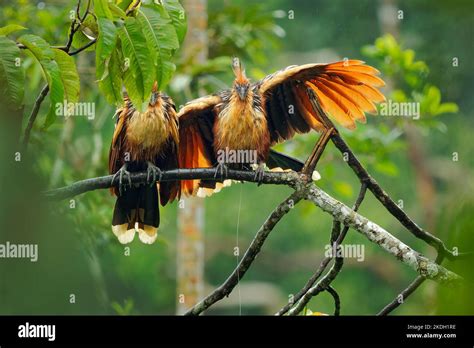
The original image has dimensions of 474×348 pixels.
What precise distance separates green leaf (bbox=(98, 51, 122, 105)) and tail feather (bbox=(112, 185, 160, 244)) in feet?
3.48

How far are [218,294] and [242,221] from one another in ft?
10.8

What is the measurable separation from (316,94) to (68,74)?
58.6 inches

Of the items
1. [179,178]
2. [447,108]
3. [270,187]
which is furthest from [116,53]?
[447,108]

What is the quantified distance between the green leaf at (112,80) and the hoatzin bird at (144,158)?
2.92 feet

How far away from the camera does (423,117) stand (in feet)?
15.5

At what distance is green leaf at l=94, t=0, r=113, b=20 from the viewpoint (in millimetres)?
2150

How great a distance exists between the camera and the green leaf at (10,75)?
2.03 meters

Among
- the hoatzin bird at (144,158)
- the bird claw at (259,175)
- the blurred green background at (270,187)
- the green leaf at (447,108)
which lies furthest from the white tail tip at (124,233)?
→ the green leaf at (447,108)

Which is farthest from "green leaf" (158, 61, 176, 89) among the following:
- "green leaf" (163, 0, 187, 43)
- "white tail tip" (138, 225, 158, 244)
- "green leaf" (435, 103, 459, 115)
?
"green leaf" (435, 103, 459, 115)

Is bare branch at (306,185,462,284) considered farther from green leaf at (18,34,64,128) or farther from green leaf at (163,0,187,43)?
green leaf at (18,34,64,128)

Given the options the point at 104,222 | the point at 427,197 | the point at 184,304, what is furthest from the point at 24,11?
the point at 427,197

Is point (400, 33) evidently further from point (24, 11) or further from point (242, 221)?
point (24, 11)

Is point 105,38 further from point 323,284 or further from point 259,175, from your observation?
point 323,284

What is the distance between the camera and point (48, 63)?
7.15 feet
